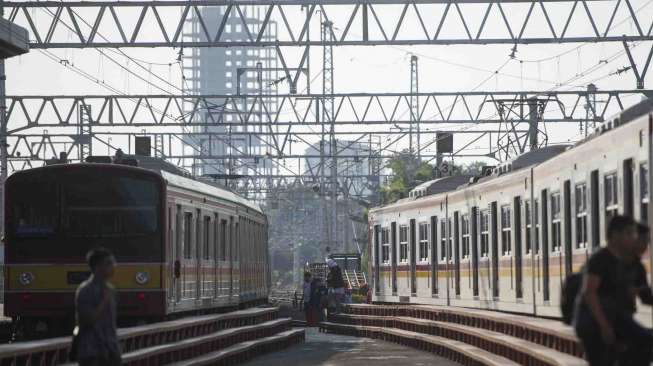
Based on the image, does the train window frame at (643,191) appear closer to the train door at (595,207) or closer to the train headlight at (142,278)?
the train door at (595,207)

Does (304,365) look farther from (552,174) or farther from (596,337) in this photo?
(596,337)

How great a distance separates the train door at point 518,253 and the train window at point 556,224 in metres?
3.15

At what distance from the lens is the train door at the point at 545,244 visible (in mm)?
23078

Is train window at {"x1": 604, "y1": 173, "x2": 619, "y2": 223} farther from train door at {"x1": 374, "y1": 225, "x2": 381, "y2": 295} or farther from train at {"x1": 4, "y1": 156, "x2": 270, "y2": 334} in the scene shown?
train door at {"x1": 374, "y1": 225, "x2": 381, "y2": 295}

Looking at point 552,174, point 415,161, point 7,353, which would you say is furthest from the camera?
point 415,161

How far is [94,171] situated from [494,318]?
6252 millimetres

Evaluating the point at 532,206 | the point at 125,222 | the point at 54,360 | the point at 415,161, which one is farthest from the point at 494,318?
the point at 415,161

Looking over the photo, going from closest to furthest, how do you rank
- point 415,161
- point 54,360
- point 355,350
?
point 54,360
point 355,350
point 415,161

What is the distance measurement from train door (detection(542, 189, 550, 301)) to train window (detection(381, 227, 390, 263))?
1636 cm

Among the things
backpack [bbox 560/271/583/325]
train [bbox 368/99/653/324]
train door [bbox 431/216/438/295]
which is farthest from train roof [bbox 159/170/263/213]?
backpack [bbox 560/271/583/325]

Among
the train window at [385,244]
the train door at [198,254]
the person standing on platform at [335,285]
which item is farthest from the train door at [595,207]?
the person standing on platform at [335,285]

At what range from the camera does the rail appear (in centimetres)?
1725

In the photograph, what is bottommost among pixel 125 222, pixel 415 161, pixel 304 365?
pixel 304 365

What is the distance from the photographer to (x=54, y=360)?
18.4 m
